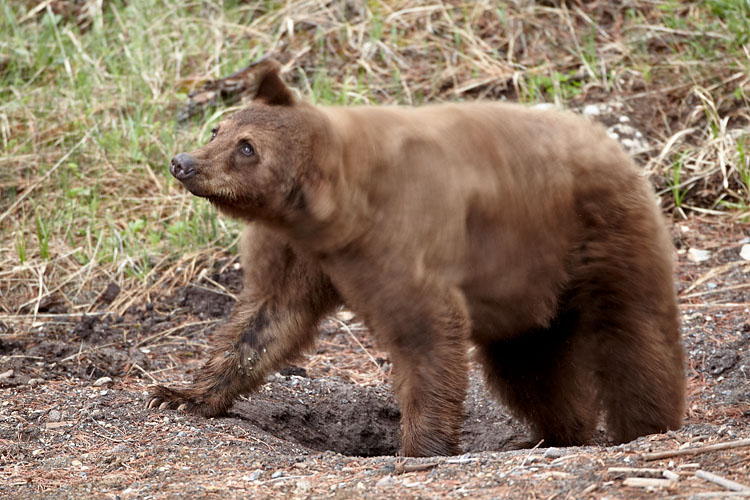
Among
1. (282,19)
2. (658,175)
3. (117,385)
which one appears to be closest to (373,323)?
(117,385)

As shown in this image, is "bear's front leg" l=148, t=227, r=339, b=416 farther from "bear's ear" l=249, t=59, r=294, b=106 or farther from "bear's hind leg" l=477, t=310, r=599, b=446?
"bear's hind leg" l=477, t=310, r=599, b=446

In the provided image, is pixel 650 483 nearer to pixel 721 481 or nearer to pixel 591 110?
pixel 721 481

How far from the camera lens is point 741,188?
7195mm

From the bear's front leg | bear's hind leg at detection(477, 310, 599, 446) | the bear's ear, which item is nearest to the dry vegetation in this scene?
bear's hind leg at detection(477, 310, 599, 446)

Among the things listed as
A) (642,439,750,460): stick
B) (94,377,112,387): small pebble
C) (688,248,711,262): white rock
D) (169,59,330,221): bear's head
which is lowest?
(688,248,711,262): white rock

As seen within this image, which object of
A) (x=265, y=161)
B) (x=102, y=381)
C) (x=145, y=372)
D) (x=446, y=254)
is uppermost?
(x=265, y=161)

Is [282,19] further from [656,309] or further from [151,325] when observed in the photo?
[656,309]

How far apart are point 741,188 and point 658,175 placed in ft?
1.85

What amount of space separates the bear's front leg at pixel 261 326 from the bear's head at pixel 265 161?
1.49 feet

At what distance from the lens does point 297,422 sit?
16.9ft

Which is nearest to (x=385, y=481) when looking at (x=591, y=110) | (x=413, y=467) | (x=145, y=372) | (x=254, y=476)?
(x=413, y=467)

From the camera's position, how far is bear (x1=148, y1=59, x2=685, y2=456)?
3.83 metres

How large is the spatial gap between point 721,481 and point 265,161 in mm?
1865

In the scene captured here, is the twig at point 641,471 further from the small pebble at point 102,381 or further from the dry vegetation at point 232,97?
the small pebble at point 102,381
